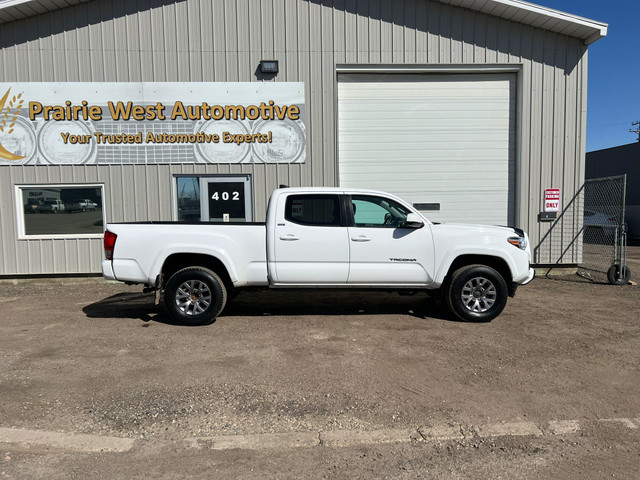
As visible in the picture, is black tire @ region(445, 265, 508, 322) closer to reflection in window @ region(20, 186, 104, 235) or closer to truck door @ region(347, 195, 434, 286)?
truck door @ region(347, 195, 434, 286)

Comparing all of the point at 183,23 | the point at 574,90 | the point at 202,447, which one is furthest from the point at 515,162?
the point at 202,447

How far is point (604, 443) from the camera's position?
10.9ft

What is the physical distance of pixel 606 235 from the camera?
10648 mm

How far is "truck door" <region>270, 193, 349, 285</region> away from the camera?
6.41 metres

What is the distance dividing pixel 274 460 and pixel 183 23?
9.57 m

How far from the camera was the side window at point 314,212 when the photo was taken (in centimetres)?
649

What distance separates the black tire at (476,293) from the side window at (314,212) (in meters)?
1.93

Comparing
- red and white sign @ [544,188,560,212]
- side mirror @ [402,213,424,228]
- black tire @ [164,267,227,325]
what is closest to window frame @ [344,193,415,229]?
side mirror @ [402,213,424,228]

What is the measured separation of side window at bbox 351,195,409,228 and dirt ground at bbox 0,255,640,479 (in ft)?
4.74

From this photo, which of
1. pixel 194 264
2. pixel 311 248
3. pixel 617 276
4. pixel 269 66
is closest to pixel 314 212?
Result: pixel 311 248

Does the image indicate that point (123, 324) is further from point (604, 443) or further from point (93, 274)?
point (604, 443)

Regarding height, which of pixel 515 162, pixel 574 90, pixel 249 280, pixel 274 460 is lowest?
pixel 274 460

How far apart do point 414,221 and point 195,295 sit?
3262 mm

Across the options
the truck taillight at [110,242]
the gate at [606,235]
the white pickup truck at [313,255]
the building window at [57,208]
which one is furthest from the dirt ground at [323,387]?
the building window at [57,208]
